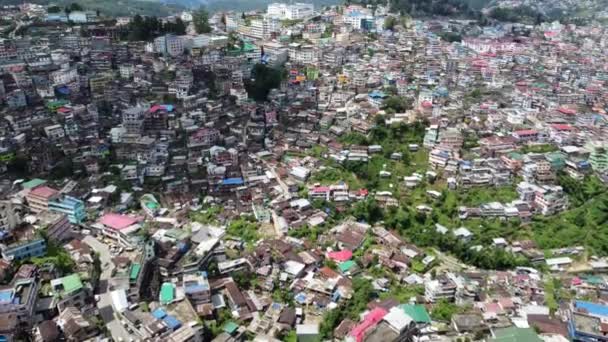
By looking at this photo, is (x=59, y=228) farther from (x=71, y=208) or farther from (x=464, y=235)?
(x=464, y=235)

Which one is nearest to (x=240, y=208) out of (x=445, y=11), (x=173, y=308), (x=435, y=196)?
(x=173, y=308)

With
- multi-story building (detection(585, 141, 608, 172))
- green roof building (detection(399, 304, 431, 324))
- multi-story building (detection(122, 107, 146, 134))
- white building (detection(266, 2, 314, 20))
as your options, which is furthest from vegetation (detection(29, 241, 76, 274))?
white building (detection(266, 2, 314, 20))

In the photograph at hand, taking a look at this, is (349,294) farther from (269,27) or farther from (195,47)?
(269,27)

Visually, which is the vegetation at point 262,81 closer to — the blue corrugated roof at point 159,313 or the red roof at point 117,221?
the red roof at point 117,221

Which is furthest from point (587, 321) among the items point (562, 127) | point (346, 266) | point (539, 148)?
point (562, 127)

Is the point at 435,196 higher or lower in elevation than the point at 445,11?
lower
